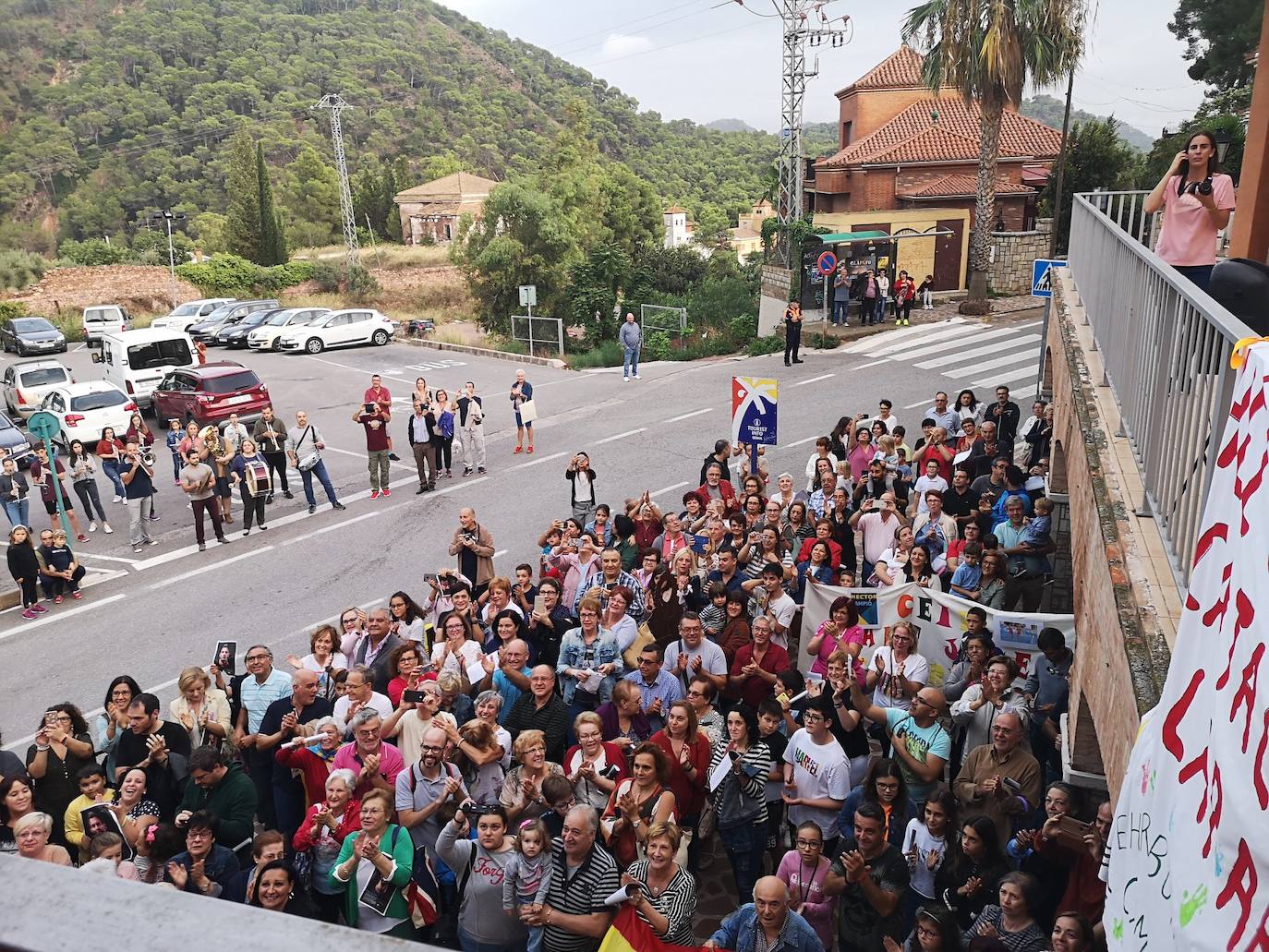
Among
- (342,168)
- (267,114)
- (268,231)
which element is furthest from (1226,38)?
(267,114)

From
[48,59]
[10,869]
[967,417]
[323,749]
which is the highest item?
[48,59]

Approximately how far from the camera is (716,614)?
8977mm

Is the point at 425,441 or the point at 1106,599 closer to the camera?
the point at 1106,599

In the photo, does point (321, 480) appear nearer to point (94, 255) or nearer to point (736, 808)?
point (736, 808)

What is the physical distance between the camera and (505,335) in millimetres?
42562

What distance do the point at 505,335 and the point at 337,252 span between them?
27554mm

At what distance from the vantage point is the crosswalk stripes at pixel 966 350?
75.8 feet

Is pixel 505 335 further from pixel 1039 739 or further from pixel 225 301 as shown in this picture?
pixel 1039 739

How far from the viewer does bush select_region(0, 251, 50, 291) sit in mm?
55750

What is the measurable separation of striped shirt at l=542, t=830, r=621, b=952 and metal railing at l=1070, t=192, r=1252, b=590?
332 cm

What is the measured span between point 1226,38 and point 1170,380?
23866 millimetres

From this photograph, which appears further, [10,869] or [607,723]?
[607,723]

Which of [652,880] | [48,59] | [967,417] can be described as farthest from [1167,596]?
[48,59]

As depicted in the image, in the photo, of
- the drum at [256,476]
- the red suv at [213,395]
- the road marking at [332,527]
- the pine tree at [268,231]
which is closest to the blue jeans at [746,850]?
the road marking at [332,527]
